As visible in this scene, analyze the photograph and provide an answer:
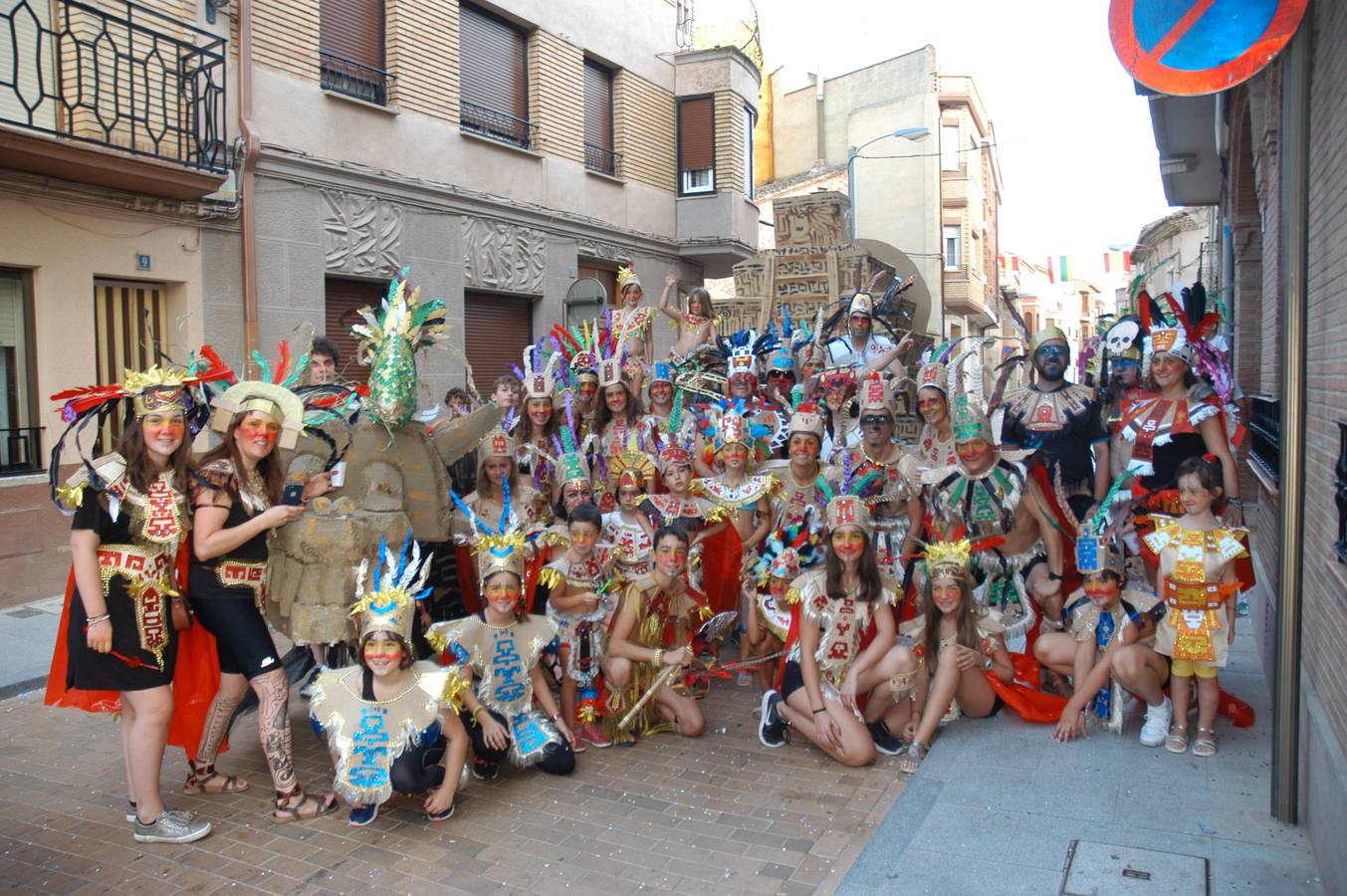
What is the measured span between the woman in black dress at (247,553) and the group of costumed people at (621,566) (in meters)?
0.01

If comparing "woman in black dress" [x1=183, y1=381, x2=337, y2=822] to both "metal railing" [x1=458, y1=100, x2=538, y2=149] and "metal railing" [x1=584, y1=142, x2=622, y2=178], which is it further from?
"metal railing" [x1=584, y1=142, x2=622, y2=178]

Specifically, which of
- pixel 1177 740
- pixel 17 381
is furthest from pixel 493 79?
pixel 1177 740

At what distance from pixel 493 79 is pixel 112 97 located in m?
5.49

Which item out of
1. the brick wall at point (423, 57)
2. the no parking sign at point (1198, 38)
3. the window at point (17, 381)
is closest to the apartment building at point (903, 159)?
the brick wall at point (423, 57)

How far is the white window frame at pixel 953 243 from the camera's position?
32.7 metres

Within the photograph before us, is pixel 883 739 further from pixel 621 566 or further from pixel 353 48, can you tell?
pixel 353 48

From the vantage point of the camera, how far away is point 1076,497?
6.32 m

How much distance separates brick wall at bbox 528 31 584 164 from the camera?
13977 mm

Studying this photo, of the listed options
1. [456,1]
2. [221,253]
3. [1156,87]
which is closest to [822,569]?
[1156,87]

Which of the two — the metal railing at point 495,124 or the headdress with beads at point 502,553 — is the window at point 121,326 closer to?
the metal railing at point 495,124

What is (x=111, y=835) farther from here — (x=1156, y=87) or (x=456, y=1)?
(x=456, y=1)

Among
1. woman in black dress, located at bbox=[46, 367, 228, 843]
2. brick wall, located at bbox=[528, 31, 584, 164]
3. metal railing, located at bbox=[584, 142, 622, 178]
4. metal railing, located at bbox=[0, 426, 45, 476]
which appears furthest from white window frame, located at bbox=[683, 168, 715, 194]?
woman in black dress, located at bbox=[46, 367, 228, 843]

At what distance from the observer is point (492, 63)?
44.2 ft

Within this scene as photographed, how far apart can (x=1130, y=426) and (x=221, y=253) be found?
27.3 ft
